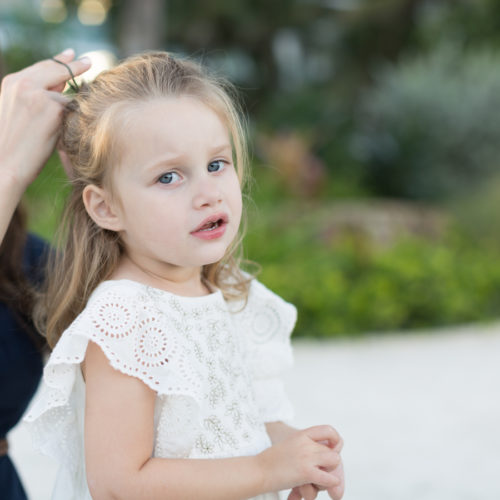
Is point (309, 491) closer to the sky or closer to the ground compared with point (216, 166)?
closer to the ground

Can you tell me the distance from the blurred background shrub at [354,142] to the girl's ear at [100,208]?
9.3 inches

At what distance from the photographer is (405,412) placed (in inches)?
146

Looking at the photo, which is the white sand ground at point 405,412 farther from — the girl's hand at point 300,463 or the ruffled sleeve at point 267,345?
the girl's hand at point 300,463

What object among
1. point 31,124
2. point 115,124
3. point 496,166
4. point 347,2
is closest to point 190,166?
point 115,124

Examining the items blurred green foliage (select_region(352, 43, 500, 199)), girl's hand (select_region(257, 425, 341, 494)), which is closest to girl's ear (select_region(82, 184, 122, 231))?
girl's hand (select_region(257, 425, 341, 494))

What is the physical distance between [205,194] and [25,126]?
0.51 m

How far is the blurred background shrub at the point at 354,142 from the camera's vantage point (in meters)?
5.21

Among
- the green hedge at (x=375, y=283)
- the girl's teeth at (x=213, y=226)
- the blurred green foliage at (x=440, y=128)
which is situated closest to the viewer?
the girl's teeth at (x=213, y=226)

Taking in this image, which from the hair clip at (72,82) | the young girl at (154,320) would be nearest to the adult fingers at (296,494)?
the young girl at (154,320)

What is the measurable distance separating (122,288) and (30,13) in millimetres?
10951

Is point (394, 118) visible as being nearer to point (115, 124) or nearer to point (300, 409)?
point (300, 409)

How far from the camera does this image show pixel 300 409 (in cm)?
379

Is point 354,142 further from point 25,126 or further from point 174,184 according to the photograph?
point 174,184

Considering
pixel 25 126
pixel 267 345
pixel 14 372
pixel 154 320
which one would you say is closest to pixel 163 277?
pixel 154 320
